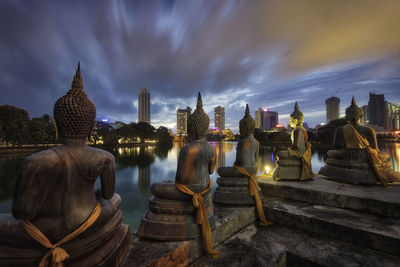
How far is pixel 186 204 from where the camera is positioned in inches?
104

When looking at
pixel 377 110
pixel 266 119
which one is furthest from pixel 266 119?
pixel 377 110

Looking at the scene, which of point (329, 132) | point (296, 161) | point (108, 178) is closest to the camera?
point (108, 178)

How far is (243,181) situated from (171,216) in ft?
6.58

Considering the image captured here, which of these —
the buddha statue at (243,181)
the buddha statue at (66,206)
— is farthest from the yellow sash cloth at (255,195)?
the buddha statue at (66,206)

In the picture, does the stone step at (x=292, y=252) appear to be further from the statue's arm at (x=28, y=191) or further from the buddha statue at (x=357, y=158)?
the buddha statue at (x=357, y=158)

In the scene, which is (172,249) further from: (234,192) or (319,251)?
(319,251)

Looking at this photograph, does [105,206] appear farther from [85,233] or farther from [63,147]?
[63,147]

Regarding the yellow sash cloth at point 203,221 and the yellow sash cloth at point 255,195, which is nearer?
the yellow sash cloth at point 203,221

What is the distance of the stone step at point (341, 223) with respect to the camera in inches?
111

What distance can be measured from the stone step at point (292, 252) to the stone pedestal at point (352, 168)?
8.75 feet

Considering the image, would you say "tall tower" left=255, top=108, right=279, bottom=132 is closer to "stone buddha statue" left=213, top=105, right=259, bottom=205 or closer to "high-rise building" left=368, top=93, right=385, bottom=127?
"high-rise building" left=368, top=93, right=385, bottom=127

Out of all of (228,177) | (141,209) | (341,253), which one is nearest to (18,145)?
(141,209)

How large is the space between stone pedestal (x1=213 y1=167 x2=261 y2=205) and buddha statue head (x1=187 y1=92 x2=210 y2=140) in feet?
5.42

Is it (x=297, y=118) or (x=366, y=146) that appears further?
(x=297, y=118)
